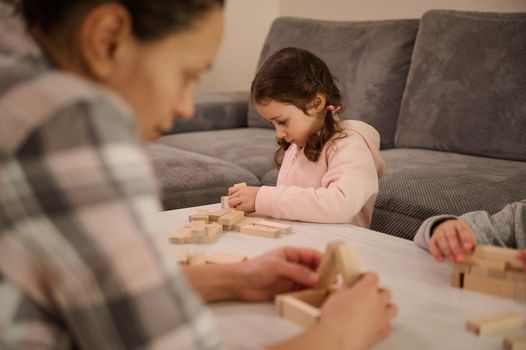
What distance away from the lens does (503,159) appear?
8.71ft

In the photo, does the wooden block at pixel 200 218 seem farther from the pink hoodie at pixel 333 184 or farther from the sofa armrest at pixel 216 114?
the sofa armrest at pixel 216 114

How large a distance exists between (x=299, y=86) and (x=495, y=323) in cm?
110

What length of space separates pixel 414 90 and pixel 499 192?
962 millimetres

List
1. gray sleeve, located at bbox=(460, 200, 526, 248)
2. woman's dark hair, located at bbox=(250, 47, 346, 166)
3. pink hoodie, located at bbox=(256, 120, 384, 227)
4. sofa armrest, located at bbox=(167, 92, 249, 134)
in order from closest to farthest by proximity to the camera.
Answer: gray sleeve, located at bbox=(460, 200, 526, 248) < pink hoodie, located at bbox=(256, 120, 384, 227) < woman's dark hair, located at bbox=(250, 47, 346, 166) < sofa armrest, located at bbox=(167, 92, 249, 134)

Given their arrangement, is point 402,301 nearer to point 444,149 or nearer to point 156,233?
point 156,233

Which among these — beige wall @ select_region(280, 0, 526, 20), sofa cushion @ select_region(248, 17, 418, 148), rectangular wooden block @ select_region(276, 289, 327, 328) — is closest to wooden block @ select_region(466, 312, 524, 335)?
rectangular wooden block @ select_region(276, 289, 327, 328)

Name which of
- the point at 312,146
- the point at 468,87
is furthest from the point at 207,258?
the point at 468,87

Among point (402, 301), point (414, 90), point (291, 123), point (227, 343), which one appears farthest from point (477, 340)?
point (414, 90)

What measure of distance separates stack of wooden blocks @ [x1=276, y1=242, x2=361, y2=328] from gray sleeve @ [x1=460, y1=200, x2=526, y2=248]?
53cm

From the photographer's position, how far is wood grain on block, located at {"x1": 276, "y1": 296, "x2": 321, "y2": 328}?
0.95m

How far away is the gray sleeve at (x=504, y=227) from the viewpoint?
4.75 feet

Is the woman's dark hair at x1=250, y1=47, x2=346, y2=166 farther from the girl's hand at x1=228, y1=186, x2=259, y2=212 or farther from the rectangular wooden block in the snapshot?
the rectangular wooden block

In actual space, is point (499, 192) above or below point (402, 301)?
below

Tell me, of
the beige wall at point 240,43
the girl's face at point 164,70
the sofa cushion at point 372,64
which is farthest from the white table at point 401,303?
the beige wall at point 240,43
